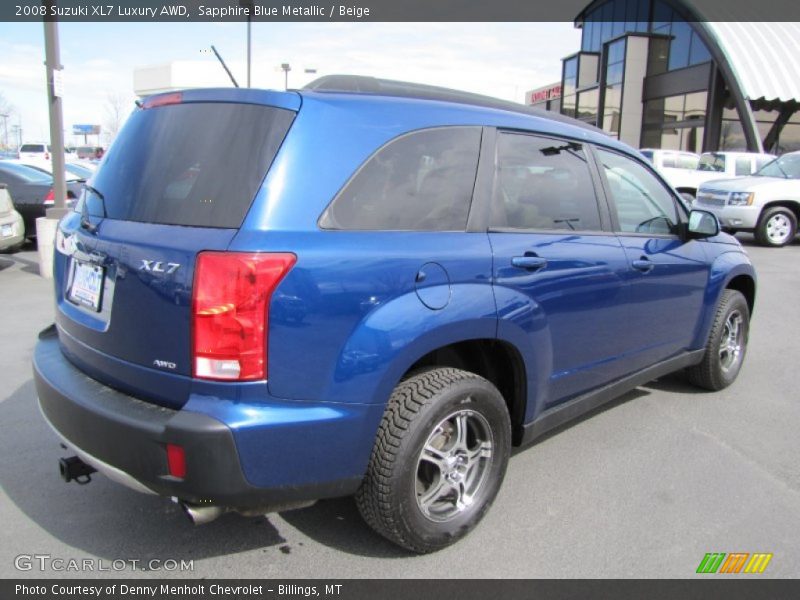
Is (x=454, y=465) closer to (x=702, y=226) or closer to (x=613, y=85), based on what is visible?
(x=702, y=226)

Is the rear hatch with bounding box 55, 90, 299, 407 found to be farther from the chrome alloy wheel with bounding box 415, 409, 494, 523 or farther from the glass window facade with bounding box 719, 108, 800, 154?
the glass window facade with bounding box 719, 108, 800, 154

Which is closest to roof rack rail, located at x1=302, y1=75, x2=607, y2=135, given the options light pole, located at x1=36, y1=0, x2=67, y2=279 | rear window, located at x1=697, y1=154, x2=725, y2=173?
light pole, located at x1=36, y1=0, x2=67, y2=279

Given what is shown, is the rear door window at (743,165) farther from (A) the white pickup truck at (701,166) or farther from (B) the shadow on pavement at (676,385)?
(B) the shadow on pavement at (676,385)

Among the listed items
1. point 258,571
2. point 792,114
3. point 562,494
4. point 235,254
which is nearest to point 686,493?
point 562,494

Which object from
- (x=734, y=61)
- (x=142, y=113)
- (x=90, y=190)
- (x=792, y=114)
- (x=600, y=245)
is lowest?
(x=600, y=245)

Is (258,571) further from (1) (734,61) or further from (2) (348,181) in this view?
(1) (734,61)

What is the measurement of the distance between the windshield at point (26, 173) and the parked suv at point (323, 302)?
9.00 metres

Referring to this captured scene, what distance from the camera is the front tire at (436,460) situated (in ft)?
7.95

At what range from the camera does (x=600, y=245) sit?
3.33 metres

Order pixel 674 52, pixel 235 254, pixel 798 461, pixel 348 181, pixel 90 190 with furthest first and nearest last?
pixel 674 52
pixel 798 461
pixel 90 190
pixel 348 181
pixel 235 254

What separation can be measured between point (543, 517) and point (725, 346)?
2.57 metres

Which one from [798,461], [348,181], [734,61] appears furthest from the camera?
[734,61]

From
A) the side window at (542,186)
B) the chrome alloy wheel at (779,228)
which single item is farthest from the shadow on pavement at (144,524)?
the chrome alloy wheel at (779,228)

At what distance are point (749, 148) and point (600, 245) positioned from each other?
28043 millimetres
